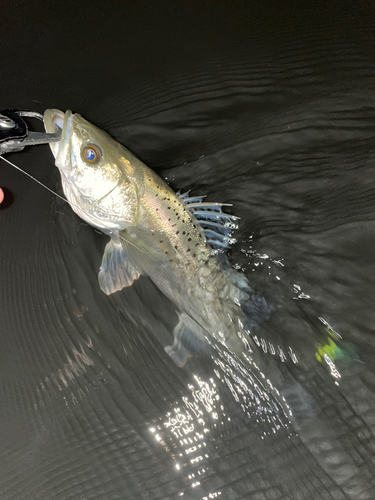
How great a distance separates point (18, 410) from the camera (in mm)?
1528

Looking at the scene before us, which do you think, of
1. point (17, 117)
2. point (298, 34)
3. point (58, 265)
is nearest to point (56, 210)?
point (58, 265)

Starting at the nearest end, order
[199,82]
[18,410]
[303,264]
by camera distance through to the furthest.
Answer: [18,410], [303,264], [199,82]

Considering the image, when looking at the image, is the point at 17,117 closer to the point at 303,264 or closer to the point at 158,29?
the point at 158,29

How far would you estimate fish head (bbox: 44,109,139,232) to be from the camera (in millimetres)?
1509

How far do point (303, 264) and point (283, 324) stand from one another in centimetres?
33

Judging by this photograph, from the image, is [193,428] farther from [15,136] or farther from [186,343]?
[15,136]

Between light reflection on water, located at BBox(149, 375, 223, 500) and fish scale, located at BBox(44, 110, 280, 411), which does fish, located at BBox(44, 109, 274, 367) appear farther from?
light reflection on water, located at BBox(149, 375, 223, 500)

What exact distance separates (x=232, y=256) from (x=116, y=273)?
0.63 metres

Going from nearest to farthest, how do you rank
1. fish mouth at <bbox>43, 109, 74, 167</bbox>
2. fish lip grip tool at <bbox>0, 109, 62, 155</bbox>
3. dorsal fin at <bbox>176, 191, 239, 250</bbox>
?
fish lip grip tool at <bbox>0, 109, 62, 155</bbox>, fish mouth at <bbox>43, 109, 74, 167</bbox>, dorsal fin at <bbox>176, 191, 239, 250</bbox>

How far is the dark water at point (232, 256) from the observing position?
1427 millimetres

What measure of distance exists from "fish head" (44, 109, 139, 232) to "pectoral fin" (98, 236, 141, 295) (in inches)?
6.7

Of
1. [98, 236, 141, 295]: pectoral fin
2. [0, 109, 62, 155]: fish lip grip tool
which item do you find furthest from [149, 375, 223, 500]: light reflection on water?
[0, 109, 62, 155]: fish lip grip tool

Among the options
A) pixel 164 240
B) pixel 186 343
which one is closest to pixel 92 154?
pixel 164 240

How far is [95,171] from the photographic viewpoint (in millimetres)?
1536
